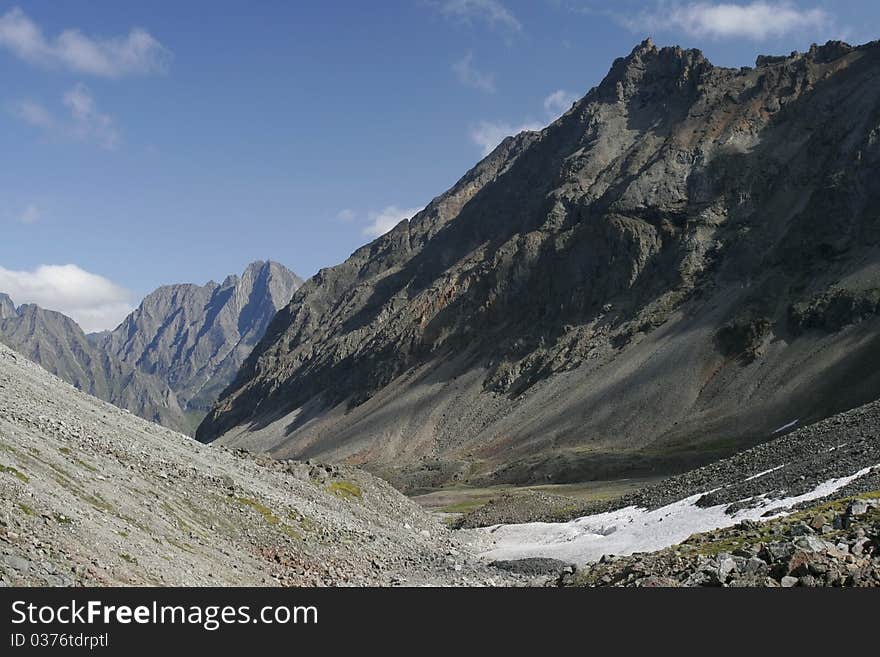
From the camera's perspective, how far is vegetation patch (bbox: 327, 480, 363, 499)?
5991 cm

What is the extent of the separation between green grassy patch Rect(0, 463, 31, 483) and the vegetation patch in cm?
3010

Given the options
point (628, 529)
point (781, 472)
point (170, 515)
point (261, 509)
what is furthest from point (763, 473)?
point (170, 515)

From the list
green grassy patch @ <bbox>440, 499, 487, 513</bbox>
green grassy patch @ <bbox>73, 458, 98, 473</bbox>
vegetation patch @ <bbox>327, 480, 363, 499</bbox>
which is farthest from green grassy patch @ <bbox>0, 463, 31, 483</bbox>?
green grassy patch @ <bbox>440, 499, 487, 513</bbox>

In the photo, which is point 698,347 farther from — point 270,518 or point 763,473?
point 270,518

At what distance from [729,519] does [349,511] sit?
2545 centimetres

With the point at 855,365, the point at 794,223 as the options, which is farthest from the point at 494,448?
the point at 794,223

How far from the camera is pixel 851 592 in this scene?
18641 millimetres

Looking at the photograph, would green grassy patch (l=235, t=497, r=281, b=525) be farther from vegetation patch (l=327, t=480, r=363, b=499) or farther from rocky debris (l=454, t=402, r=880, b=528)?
rocky debris (l=454, t=402, r=880, b=528)

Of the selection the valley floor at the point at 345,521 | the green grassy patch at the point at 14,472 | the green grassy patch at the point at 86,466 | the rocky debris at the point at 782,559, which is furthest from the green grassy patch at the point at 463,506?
the green grassy patch at the point at 14,472

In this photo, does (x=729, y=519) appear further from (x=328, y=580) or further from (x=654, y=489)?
(x=328, y=580)

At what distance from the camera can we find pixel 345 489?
61.3m

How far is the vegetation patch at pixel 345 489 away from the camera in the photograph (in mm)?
59912

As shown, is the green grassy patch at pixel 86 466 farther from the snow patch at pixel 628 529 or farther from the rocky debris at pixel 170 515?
the snow patch at pixel 628 529

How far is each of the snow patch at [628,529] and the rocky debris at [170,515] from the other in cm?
427
